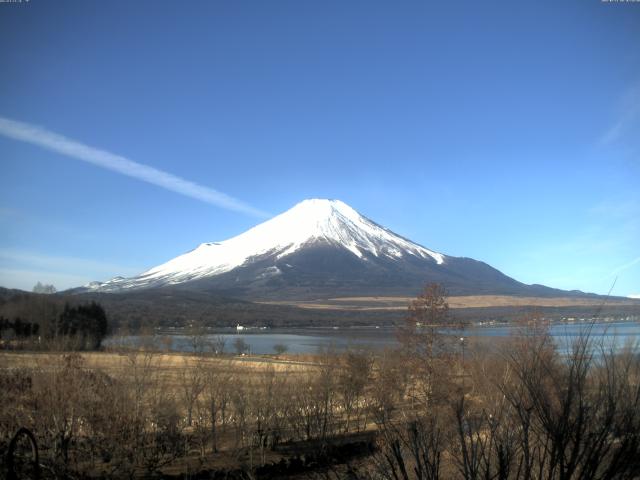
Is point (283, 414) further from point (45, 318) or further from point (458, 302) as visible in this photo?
point (458, 302)

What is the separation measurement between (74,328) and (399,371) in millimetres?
50071

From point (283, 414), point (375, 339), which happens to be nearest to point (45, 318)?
point (375, 339)

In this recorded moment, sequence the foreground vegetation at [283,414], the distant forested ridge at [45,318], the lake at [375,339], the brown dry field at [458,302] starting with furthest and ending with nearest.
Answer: the brown dry field at [458,302]
the distant forested ridge at [45,318]
the foreground vegetation at [283,414]
the lake at [375,339]

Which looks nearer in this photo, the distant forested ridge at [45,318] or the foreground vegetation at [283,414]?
the foreground vegetation at [283,414]

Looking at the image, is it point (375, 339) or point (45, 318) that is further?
point (375, 339)

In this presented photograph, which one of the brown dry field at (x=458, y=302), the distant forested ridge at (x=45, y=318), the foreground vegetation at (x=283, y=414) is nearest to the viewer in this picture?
the foreground vegetation at (x=283, y=414)

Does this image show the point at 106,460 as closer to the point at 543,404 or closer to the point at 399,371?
the point at 543,404

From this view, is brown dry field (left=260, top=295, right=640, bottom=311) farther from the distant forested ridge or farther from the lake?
the distant forested ridge

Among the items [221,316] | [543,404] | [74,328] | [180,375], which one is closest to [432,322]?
[180,375]

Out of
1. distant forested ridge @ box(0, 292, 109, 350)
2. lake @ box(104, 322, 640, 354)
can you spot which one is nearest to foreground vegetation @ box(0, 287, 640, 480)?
lake @ box(104, 322, 640, 354)

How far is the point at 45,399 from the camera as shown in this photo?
43.6 ft

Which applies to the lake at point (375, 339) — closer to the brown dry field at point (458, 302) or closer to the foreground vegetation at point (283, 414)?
the foreground vegetation at point (283, 414)

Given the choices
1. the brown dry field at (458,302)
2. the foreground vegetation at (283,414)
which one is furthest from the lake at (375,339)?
the brown dry field at (458,302)

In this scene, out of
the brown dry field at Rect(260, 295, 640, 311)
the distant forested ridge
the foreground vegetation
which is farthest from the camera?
the brown dry field at Rect(260, 295, 640, 311)
